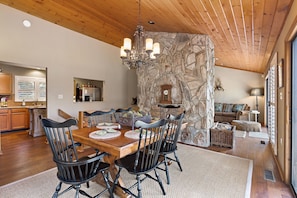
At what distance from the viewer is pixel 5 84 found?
5914 mm

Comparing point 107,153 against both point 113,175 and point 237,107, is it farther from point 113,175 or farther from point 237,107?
point 237,107

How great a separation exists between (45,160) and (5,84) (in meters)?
4.31

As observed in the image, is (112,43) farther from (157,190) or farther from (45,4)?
(157,190)

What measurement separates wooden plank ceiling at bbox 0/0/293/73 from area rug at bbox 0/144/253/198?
2.41m

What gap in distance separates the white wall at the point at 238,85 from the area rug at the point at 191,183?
5.57 metres

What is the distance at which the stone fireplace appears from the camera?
4410 millimetres

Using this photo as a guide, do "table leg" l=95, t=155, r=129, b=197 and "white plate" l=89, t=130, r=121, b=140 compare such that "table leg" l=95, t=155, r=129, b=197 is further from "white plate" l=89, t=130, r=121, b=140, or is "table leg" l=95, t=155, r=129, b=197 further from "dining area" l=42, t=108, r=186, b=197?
"white plate" l=89, t=130, r=121, b=140

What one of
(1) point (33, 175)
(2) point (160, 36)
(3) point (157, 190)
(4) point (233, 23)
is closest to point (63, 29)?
(2) point (160, 36)

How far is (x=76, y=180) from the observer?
1676 mm

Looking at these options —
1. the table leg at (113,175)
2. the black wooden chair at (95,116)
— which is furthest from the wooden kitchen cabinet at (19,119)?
the table leg at (113,175)

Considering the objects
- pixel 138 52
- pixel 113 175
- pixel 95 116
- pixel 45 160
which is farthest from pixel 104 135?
pixel 138 52

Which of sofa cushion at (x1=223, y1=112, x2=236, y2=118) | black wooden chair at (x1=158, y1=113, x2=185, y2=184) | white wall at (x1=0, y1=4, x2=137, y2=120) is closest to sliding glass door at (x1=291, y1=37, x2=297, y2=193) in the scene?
black wooden chair at (x1=158, y1=113, x2=185, y2=184)

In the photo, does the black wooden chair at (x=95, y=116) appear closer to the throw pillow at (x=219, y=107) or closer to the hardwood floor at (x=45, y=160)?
the hardwood floor at (x=45, y=160)

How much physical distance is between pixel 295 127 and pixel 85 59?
5.59 metres
